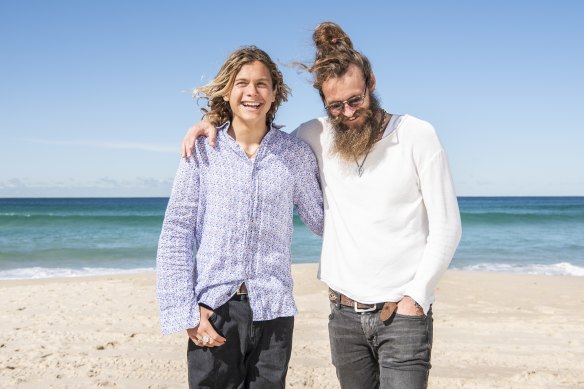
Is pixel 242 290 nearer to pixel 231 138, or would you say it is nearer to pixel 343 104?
pixel 231 138

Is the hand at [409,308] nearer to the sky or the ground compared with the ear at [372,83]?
nearer to the ground

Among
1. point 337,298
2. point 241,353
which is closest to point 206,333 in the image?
point 241,353

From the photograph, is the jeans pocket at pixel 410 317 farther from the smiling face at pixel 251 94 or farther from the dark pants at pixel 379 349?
the smiling face at pixel 251 94

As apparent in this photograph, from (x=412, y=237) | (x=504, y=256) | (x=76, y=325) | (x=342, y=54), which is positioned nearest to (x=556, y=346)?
(x=412, y=237)

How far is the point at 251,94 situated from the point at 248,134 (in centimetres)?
18

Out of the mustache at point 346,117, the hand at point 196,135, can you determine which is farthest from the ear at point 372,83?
the hand at point 196,135

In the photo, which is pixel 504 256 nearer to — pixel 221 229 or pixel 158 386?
pixel 158 386

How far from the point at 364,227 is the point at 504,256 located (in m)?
16.2

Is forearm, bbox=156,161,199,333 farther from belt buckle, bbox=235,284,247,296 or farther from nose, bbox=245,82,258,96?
nose, bbox=245,82,258,96

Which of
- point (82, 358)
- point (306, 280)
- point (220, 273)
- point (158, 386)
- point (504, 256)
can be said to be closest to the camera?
point (220, 273)

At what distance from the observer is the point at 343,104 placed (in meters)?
2.50

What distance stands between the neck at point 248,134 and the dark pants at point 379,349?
798 mm

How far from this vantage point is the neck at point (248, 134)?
2449mm

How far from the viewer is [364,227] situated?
242 centimetres
